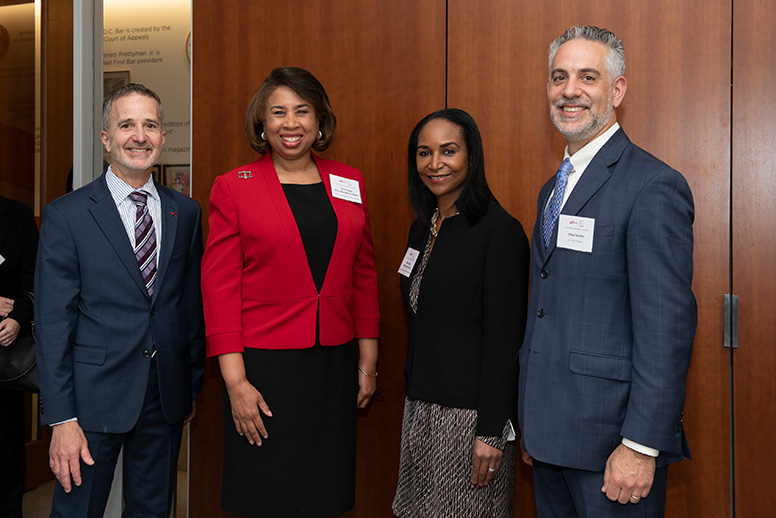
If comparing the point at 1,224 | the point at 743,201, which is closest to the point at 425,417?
the point at 743,201

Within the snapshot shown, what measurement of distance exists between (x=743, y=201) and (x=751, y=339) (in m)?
0.54

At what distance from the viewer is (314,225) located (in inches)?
80.4

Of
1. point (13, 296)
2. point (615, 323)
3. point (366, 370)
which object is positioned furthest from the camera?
point (13, 296)

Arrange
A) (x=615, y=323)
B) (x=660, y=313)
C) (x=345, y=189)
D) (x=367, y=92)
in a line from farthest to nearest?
1. (x=367, y=92)
2. (x=345, y=189)
3. (x=615, y=323)
4. (x=660, y=313)

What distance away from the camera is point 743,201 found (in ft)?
7.32

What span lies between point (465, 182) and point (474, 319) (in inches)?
18.9

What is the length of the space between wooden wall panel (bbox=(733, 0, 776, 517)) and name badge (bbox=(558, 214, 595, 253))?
109 centimetres

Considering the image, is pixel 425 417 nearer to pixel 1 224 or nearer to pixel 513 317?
pixel 513 317

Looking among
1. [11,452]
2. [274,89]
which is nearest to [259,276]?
[274,89]

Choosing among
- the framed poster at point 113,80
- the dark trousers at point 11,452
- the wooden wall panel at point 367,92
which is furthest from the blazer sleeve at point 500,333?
the framed poster at point 113,80

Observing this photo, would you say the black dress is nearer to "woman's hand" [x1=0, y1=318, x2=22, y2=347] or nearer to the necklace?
the necklace

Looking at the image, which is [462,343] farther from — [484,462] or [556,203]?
[556,203]

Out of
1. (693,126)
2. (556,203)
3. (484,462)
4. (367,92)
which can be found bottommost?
(484,462)

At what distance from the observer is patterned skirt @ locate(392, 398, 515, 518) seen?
186cm
